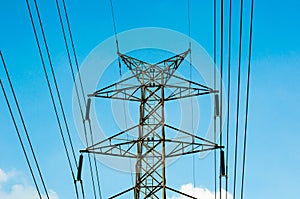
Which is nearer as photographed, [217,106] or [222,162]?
[222,162]

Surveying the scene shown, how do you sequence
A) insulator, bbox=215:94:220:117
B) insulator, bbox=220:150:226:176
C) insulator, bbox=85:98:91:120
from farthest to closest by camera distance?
insulator, bbox=85:98:91:120, insulator, bbox=215:94:220:117, insulator, bbox=220:150:226:176

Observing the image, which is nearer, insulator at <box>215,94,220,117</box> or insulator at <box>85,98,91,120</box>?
insulator at <box>215,94,220,117</box>

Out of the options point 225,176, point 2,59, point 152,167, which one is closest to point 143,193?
point 152,167

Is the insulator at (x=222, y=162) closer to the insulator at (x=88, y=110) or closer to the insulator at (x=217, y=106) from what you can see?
the insulator at (x=217, y=106)

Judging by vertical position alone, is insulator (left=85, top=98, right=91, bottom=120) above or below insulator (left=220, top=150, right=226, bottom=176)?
above

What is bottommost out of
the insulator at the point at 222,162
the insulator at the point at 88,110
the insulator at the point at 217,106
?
the insulator at the point at 222,162

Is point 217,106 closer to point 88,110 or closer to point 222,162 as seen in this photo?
point 222,162

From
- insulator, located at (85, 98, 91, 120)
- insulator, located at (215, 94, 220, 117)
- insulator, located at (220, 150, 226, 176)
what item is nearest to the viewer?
insulator, located at (220, 150, 226, 176)

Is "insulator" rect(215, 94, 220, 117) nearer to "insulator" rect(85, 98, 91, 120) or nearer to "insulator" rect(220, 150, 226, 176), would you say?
"insulator" rect(220, 150, 226, 176)

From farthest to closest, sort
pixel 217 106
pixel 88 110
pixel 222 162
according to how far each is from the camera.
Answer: pixel 88 110 < pixel 217 106 < pixel 222 162

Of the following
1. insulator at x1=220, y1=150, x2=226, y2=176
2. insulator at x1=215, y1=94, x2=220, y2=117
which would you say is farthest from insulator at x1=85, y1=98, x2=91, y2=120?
insulator at x1=220, y1=150, x2=226, y2=176

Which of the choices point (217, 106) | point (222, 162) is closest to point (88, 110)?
point (217, 106)

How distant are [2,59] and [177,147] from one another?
6294mm

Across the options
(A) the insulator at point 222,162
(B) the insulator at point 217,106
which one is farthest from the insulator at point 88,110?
(A) the insulator at point 222,162
